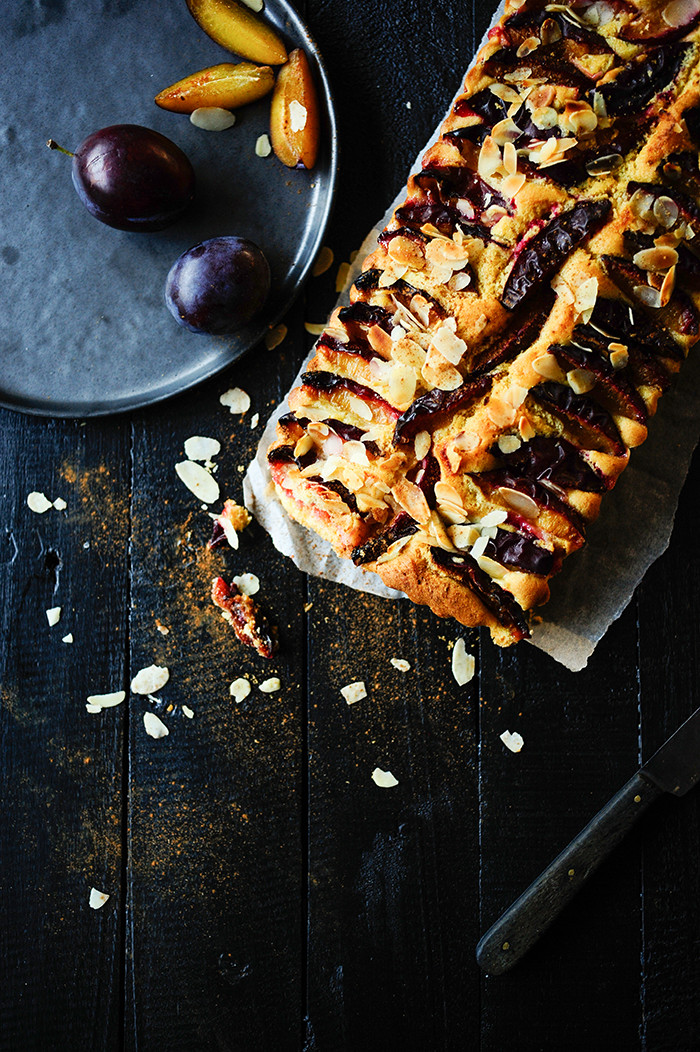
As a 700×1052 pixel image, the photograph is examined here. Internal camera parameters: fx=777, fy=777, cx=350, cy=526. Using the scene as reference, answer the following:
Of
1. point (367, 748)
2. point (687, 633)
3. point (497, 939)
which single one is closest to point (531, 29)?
point (687, 633)

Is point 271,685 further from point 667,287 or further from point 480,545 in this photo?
point 667,287

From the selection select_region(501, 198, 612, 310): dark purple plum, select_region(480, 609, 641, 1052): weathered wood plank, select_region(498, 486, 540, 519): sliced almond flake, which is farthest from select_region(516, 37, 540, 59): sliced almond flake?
select_region(480, 609, 641, 1052): weathered wood plank

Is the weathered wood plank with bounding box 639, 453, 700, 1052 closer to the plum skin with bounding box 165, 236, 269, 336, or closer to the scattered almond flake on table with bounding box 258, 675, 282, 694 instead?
the scattered almond flake on table with bounding box 258, 675, 282, 694

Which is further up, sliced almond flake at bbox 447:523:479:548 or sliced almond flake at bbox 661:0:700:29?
sliced almond flake at bbox 661:0:700:29

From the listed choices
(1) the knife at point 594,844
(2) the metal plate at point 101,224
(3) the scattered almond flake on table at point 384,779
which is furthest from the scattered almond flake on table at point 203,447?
(1) the knife at point 594,844

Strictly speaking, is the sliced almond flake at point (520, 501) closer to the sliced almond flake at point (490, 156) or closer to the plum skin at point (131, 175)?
the sliced almond flake at point (490, 156)

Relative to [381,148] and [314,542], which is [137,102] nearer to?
[381,148]
